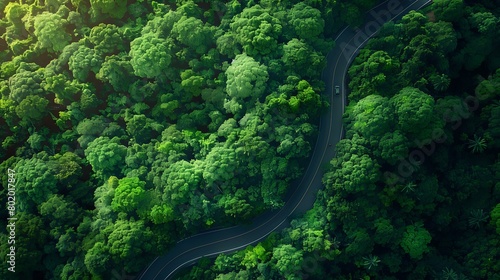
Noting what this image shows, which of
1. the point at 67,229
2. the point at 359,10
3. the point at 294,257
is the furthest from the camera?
the point at 359,10

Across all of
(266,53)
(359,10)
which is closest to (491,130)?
(359,10)

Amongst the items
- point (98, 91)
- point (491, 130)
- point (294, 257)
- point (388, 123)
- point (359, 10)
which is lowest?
point (491, 130)

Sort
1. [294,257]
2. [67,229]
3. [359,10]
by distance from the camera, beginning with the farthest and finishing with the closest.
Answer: [359,10] → [67,229] → [294,257]

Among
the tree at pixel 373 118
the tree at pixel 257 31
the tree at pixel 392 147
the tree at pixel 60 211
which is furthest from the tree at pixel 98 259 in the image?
the tree at pixel 392 147

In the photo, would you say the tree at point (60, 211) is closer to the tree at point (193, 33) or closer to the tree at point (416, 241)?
the tree at point (193, 33)

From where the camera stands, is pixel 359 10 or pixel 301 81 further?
pixel 359 10

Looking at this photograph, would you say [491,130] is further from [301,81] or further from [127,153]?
[127,153]

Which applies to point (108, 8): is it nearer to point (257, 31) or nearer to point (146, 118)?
point (146, 118)
